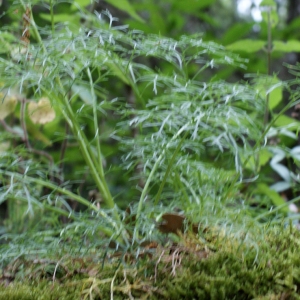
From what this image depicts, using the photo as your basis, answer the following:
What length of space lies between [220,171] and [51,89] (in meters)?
0.38

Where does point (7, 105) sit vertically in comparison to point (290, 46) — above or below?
below

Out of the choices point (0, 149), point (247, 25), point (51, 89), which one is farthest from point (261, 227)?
point (247, 25)

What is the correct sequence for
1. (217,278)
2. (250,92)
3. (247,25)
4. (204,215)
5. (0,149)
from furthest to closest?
1. (247,25)
2. (0,149)
3. (250,92)
4. (204,215)
5. (217,278)

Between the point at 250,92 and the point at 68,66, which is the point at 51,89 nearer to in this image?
the point at 68,66

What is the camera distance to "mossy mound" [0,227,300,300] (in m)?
0.54

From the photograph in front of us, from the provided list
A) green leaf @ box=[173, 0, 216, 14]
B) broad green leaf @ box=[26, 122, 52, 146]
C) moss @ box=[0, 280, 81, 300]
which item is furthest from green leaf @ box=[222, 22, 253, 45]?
moss @ box=[0, 280, 81, 300]

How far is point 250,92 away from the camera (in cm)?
78

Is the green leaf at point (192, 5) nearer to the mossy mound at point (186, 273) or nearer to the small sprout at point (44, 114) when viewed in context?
the small sprout at point (44, 114)

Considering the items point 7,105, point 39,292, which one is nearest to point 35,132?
point 7,105

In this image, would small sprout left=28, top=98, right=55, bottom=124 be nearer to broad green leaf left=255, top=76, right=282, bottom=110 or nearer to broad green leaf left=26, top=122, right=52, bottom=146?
broad green leaf left=26, top=122, right=52, bottom=146

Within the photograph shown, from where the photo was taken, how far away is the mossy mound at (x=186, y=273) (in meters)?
0.54

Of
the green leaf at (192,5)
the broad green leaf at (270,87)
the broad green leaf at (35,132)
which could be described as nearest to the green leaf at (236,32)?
the green leaf at (192,5)

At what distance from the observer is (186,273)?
1.86 ft

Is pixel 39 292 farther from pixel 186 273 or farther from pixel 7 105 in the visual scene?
pixel 7 105
